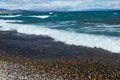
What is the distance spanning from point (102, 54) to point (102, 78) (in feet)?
20.3

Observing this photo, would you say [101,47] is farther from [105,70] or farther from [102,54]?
[105,70]

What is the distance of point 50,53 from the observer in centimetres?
2031

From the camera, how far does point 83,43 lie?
2416cm

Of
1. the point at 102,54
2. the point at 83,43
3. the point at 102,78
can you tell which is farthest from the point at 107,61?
the point at 83,43

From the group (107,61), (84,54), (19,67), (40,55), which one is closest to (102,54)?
(84,54)

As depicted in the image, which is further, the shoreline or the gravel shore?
the shoreline

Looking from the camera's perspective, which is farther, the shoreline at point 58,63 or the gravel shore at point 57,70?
the shoreline at point 58,63

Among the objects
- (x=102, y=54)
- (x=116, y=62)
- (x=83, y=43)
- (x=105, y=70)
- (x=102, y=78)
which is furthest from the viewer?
(x=83, y=43)

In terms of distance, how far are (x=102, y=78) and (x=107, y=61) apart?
12.9ft

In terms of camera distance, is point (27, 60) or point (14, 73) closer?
point (14, 73)

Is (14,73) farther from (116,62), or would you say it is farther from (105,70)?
(116,62)

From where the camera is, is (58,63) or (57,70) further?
(58,63)

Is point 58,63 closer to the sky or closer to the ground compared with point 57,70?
closer to the ground

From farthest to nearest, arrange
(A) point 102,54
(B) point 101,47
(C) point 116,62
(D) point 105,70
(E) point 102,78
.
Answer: (B) point 101,47
(A) point 102,54
(C) point 116,62
(D) point 105,70
(E) point 102,78
